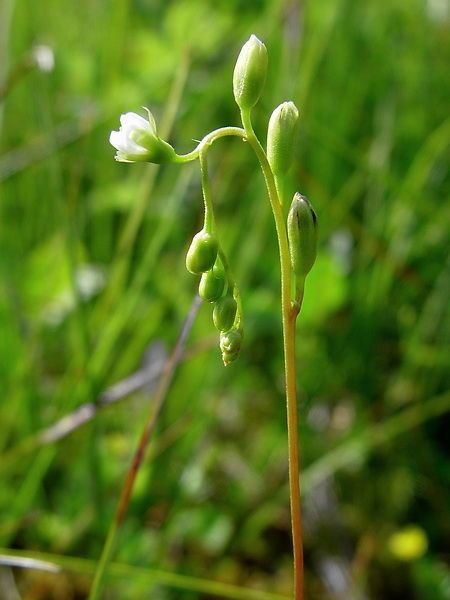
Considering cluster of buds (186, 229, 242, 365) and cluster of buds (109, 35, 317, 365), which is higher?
cluster of buds (109, 35, 317, 365)

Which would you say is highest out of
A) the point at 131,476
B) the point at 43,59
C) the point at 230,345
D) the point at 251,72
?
the point at 43,59

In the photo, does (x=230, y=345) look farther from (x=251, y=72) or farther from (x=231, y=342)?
(x=251, y=72)

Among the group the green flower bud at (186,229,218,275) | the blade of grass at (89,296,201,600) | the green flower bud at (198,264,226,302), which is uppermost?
the green flower bud at (186,229,218,275)

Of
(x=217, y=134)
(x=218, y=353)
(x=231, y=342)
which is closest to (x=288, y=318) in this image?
(x=231, y=342)

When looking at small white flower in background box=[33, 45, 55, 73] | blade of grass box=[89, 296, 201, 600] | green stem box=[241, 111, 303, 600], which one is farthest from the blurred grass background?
green stem box=[241, 111, 303, 600]

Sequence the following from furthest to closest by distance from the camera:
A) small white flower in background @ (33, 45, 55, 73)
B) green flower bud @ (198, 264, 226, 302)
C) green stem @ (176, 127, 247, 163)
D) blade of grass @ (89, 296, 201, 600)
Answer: small white flower in background @ (33, 45, 55, 73) → blade of grass @ (89, 296, 201, 600) → green flower bud @ (198, 264, 226, 302) → green stem @ (176, 127, 247, 163)

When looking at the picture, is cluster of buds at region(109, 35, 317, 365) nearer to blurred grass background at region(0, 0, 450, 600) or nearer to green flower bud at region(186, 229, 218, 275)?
green flower bud at region(186, 229, 218, 275)

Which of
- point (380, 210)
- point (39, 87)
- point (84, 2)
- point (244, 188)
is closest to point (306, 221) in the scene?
point (39, 87)
